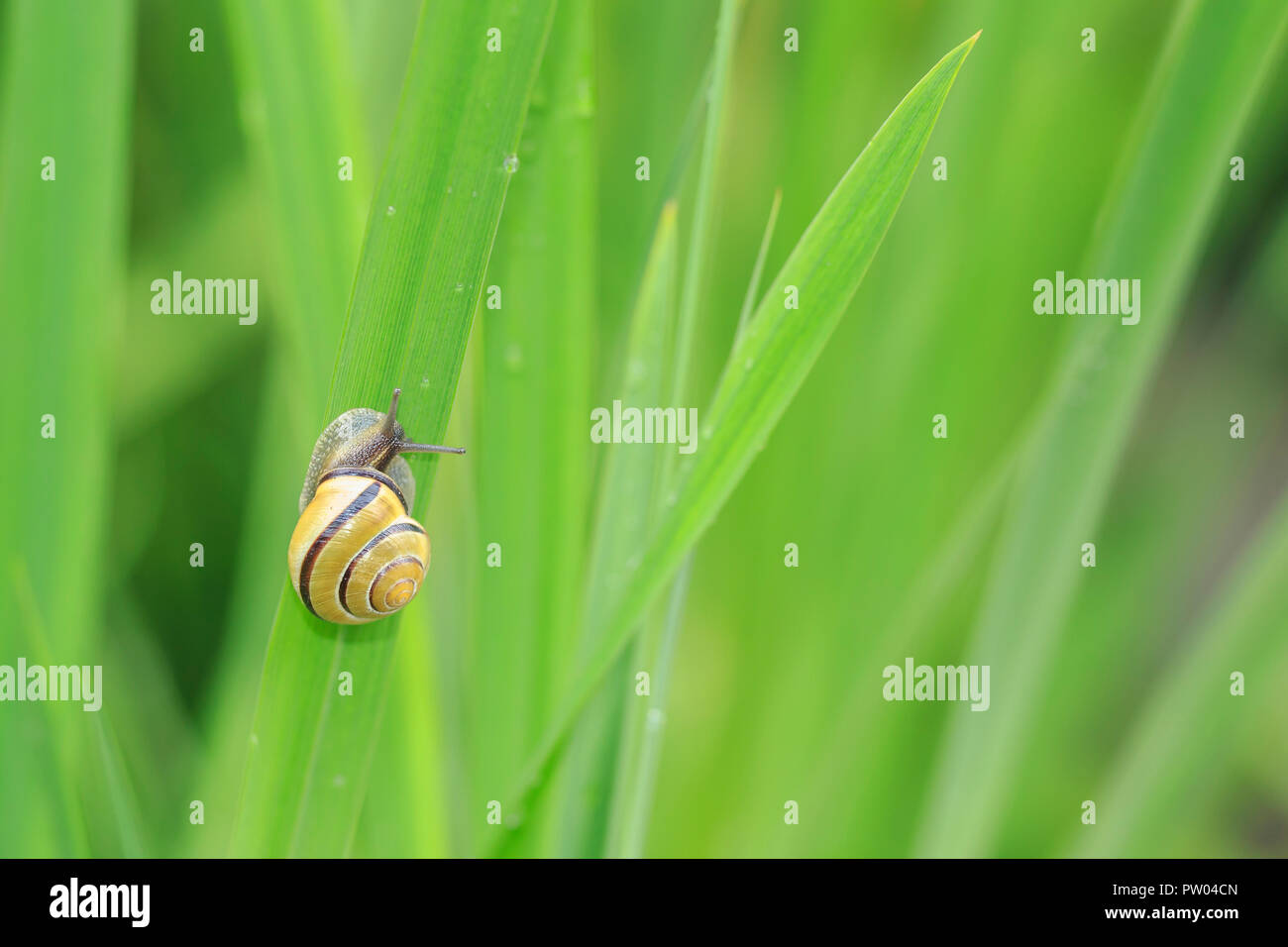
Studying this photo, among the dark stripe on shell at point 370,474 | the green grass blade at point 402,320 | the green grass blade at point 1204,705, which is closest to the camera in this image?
the green grass blade at point 402,320

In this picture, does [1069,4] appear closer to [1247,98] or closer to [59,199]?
[1247,98]

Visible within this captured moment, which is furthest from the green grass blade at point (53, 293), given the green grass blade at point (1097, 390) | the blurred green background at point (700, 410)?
the green grass blade at point (1097, 390)

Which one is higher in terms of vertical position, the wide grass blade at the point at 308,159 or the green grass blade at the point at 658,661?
the wide grass blade at the point at 308,159

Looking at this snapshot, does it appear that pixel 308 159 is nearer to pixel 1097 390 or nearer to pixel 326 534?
pixel 326 534

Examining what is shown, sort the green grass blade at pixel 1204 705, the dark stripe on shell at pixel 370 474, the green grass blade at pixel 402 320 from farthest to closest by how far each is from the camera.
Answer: the green grass blade at pixel 1204 705
the dark stripe on shell at pixel 370 474
the green grass blade at pixel 402 320

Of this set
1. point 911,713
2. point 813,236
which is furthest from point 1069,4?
point 911,713

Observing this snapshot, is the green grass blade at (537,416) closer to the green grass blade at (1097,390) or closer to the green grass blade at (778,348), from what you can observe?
the green grass blade at (778,348)

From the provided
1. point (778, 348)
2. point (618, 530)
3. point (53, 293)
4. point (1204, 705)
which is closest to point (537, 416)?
point (618, 530)

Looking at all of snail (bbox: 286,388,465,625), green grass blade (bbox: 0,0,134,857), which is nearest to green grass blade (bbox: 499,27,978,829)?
snail (bbox: 286,388,465,625)
